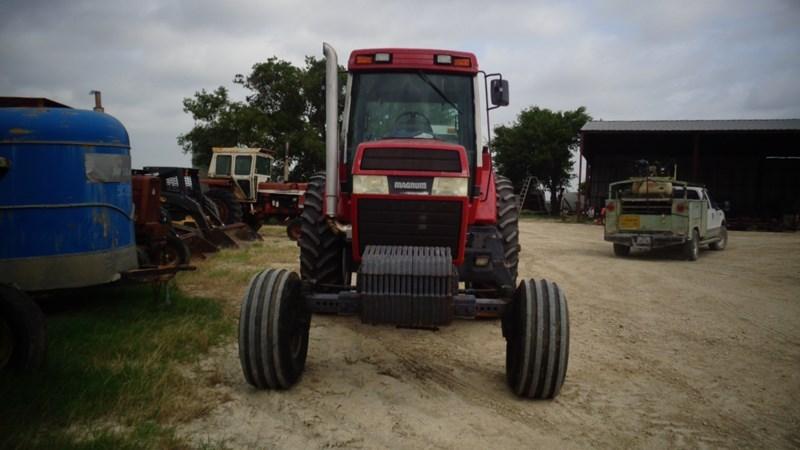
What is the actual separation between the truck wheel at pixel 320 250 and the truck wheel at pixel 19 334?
7.07 feet

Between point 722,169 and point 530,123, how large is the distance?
13514 millimetres

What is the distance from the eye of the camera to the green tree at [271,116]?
30.9 m

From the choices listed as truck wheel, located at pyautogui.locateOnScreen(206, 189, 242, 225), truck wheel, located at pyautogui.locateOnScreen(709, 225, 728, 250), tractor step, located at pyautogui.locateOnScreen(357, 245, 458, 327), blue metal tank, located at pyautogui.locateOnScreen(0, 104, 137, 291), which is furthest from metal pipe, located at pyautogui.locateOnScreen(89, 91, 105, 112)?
truck wheel, located at pyautogui.locateOnScreen(709, 225, 728, 250)

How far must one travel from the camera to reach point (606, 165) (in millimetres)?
31438

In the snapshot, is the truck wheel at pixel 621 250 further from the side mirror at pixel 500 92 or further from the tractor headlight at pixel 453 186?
the tractor headlight at pixel 453 186

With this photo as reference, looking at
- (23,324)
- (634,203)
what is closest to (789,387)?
(23,324)

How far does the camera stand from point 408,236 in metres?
4.32

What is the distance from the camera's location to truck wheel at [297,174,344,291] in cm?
529

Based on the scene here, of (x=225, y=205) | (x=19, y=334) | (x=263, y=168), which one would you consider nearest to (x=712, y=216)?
(x=225, y=205)

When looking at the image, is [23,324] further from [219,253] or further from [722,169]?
[722,169]

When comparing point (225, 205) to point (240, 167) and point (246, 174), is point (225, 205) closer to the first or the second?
point (246, 174)

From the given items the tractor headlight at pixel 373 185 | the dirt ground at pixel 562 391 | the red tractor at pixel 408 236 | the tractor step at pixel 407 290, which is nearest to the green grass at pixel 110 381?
the dirt ground at pixel 562 391

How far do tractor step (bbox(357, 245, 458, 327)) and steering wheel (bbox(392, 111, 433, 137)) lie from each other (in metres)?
1.78

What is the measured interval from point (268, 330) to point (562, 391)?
219cm
